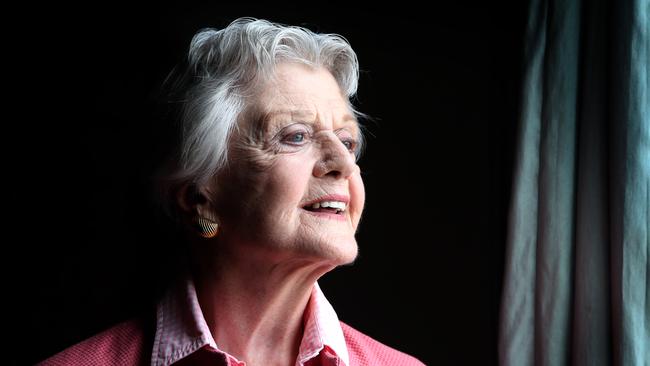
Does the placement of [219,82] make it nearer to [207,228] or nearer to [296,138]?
[296,138]

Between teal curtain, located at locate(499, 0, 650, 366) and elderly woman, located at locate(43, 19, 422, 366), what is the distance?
1.40ft

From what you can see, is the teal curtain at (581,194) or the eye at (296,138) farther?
the eye at (296,138)

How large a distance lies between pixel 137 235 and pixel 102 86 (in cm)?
46

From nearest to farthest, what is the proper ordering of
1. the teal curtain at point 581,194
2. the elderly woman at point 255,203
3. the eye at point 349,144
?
the teal curtain at point 581,194 < the elderly woman at point 255,203 < the eye at point 349,144

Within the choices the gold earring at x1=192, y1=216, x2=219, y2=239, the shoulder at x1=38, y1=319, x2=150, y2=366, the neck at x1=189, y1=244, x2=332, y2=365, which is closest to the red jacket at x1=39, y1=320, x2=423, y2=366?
the shoulder at x1=38, y1=319, x2=150, y2=366

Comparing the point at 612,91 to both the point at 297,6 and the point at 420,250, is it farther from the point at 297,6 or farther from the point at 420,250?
the point at 297,6

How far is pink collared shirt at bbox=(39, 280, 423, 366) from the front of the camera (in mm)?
1488

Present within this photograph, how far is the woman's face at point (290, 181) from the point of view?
146 cm

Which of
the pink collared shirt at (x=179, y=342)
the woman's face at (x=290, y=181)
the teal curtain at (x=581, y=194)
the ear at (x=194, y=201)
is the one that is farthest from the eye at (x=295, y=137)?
the teal curtain at (x=581, y=194)

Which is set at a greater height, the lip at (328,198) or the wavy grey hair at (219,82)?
the wavy grey hair at (219,82)

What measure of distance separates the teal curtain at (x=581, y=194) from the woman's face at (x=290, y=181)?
43cm

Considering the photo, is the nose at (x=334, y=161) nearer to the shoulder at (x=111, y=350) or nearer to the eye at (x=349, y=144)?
the eye at (x=349, y=144)

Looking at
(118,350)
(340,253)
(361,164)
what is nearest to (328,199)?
(340,253)

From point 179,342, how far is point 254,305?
0.19 metres
